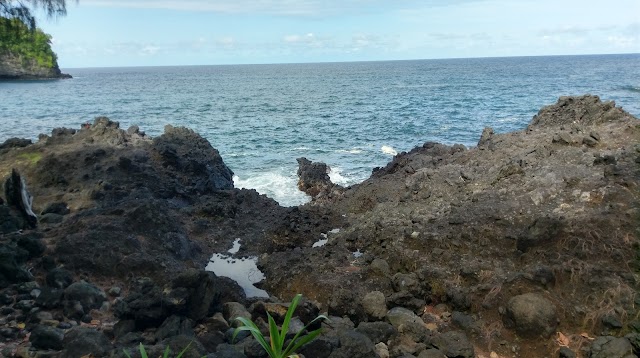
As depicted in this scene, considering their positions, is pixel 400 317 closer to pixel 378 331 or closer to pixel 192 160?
pixel 378 331

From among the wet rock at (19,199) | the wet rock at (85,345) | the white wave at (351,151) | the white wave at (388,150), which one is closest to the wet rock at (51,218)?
the wet rock at (19,199)

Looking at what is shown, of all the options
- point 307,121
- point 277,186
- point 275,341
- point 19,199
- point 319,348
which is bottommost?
point 277,186

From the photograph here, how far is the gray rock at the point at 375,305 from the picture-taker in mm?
10312

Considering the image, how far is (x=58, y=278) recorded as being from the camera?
1063cm

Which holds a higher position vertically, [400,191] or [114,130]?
[114,130]

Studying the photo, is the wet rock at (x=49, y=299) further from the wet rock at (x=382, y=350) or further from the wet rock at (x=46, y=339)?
the wet rock at (x=382, y=350)

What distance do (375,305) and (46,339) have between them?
226 inches

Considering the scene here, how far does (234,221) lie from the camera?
17094 millimetres

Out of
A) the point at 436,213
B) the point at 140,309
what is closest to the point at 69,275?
the point at 140,309

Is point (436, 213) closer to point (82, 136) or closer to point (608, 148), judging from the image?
point (608, 148)

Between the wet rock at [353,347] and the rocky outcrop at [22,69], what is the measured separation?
12681cm

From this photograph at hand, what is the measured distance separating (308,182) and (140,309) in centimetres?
1662

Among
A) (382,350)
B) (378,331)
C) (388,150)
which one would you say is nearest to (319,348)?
(382,350)

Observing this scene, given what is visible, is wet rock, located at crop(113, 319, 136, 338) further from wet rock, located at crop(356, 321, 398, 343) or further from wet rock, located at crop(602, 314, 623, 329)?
wet rock, located at crop(602, 314, 623, 329)
